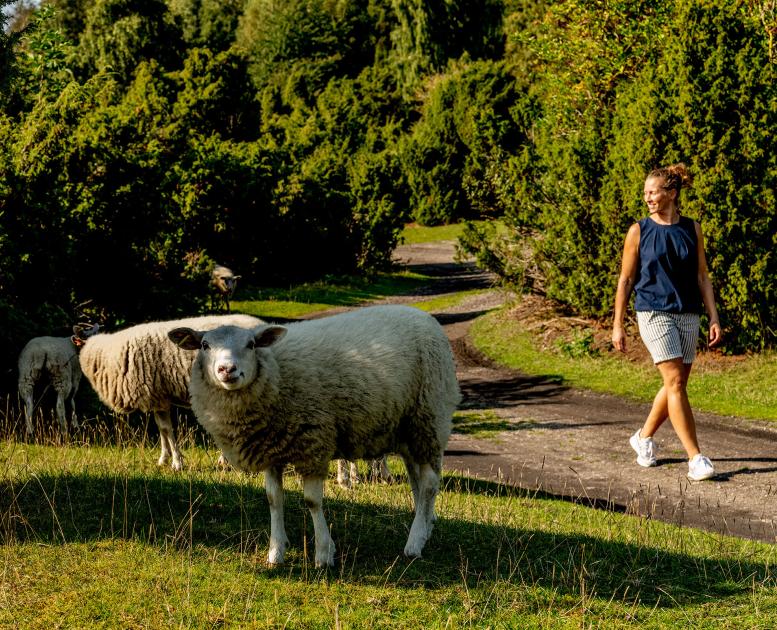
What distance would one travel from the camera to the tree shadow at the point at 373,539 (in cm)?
550

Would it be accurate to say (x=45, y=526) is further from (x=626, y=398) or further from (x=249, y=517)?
(x=626, y=398)

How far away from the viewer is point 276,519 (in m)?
5.70

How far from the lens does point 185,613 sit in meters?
4.83

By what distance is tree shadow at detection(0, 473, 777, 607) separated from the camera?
5500 mm

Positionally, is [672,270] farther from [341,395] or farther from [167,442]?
[167,442]

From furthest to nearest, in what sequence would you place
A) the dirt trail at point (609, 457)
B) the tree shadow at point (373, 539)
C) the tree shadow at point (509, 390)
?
the tree shadow at point (509, 390) < the dirt trail at point (609, 457) < the tree shadow at point (373, 539)

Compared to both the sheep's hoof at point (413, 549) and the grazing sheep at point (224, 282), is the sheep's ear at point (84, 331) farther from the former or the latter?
the grazing sheep at point (224, 282)

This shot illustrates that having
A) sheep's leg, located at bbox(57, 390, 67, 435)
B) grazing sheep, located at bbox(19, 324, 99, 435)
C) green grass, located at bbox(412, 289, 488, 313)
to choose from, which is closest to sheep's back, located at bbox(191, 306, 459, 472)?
sheep's leg, located at bbox(57, 390, 67, 435)

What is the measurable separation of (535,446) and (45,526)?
6294mm

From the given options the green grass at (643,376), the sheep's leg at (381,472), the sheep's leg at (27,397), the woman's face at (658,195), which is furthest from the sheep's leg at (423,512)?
the green grass at (643,376)

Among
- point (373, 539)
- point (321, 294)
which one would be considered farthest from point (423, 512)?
point (321, 294)

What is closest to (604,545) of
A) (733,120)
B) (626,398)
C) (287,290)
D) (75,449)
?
(75,449)

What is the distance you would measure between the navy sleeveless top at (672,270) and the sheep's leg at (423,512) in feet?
11.5

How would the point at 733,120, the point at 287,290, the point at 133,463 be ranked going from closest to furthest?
the point at 133,463 < the point at 733,120 < the point at 287,290
